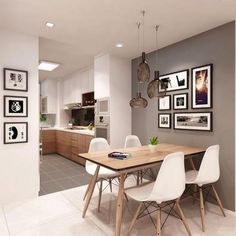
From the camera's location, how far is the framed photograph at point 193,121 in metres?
2.75

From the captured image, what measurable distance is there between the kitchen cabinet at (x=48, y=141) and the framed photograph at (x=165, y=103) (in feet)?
12.9

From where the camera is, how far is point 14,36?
276 centimetres

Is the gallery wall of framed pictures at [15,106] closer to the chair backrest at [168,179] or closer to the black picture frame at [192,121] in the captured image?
the chair backrest at [168,179]

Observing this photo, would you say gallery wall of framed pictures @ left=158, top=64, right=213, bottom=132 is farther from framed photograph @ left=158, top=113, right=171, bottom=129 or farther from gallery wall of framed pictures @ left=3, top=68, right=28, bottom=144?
gallery wall of framed pictures @ left=3, top=68, right=28, bottom=144

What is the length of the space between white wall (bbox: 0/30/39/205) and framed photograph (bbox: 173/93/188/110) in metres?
2.24

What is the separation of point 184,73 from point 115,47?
4.27 ft

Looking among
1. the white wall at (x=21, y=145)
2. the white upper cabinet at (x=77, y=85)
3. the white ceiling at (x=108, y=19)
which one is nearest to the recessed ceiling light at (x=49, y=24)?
the white ceiling at (x=108, y=19)

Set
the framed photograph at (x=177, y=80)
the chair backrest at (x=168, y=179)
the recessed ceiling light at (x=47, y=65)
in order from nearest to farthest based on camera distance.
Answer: the chair backrest at (x=168, y=179) < the framed photograph at (x=177, y=80) < the recessed ceiling light at (x=47, y=65)

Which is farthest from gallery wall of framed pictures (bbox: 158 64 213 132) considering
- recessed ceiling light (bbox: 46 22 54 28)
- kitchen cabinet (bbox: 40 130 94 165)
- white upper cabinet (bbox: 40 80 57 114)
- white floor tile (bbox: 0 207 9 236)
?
white upper cabinet (bbox: 40 80 57 114)

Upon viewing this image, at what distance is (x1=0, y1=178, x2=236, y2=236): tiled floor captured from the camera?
2070 mm

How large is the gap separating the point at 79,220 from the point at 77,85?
156 inches

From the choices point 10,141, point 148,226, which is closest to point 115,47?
point 10,141

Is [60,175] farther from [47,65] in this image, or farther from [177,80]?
[177,80]

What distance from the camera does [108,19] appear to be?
96.3 inches
